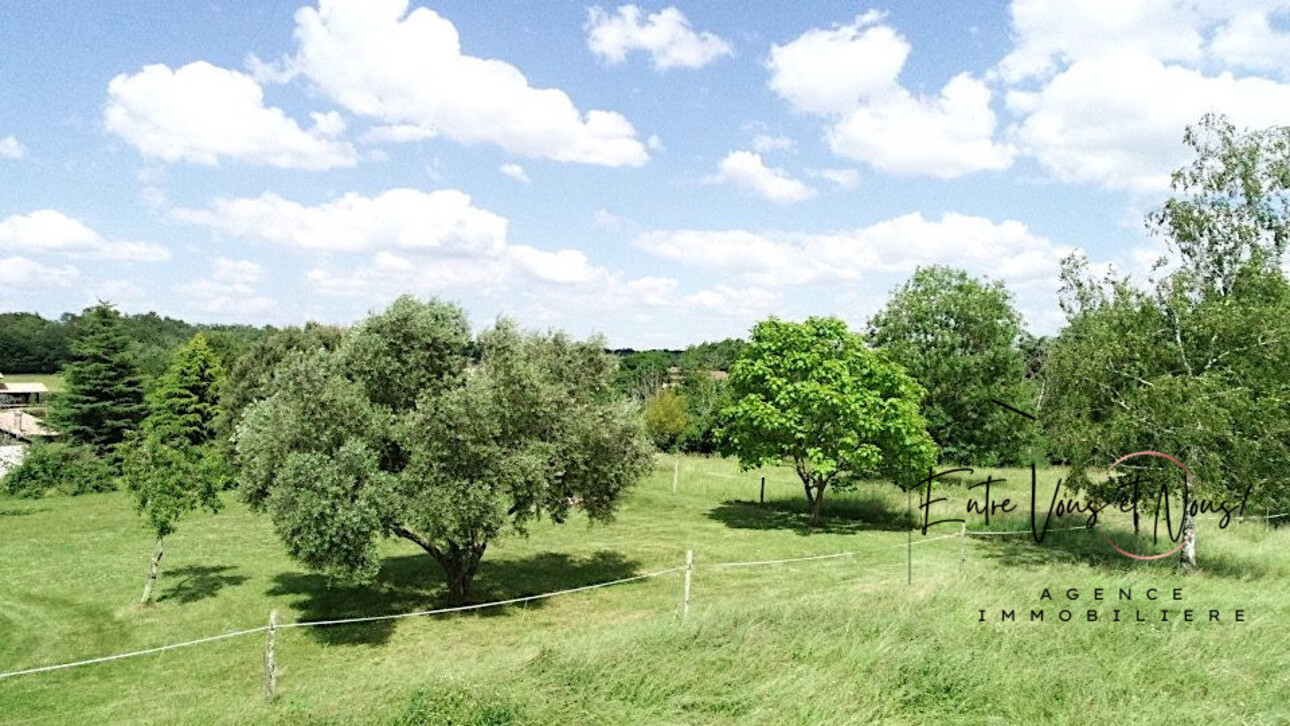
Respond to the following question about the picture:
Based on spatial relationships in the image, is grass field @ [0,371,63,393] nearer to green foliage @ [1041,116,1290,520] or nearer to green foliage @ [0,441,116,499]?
green foliage @ [0,441,116,499]

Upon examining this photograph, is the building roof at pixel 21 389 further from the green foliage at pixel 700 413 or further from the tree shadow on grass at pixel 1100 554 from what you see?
the tree shadow on grass at pixel 1100 554

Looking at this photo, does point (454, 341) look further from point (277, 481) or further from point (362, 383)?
point (277, 481)

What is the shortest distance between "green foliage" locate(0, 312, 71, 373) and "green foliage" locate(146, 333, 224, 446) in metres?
99.4

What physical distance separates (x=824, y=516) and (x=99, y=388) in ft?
181

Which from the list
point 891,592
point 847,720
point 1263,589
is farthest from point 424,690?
point 1263,589

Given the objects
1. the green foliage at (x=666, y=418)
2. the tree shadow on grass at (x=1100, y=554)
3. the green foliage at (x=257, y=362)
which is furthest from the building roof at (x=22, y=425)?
the tree shadow on grass at (x=1100, y=554)

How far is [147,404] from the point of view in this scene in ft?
199

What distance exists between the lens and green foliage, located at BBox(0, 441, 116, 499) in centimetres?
4588

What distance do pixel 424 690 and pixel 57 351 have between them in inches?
6540

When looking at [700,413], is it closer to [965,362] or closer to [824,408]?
[965,362]

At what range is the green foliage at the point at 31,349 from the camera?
134m

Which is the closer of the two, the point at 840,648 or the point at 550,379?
the point at 840,648

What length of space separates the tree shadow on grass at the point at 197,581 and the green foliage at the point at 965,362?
1428 inches

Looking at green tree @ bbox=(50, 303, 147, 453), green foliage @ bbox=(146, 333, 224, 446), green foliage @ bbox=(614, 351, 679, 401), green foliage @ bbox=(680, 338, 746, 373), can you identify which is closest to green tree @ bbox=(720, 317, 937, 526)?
green foliage @ bbox=(146, 333, 224, 446)
